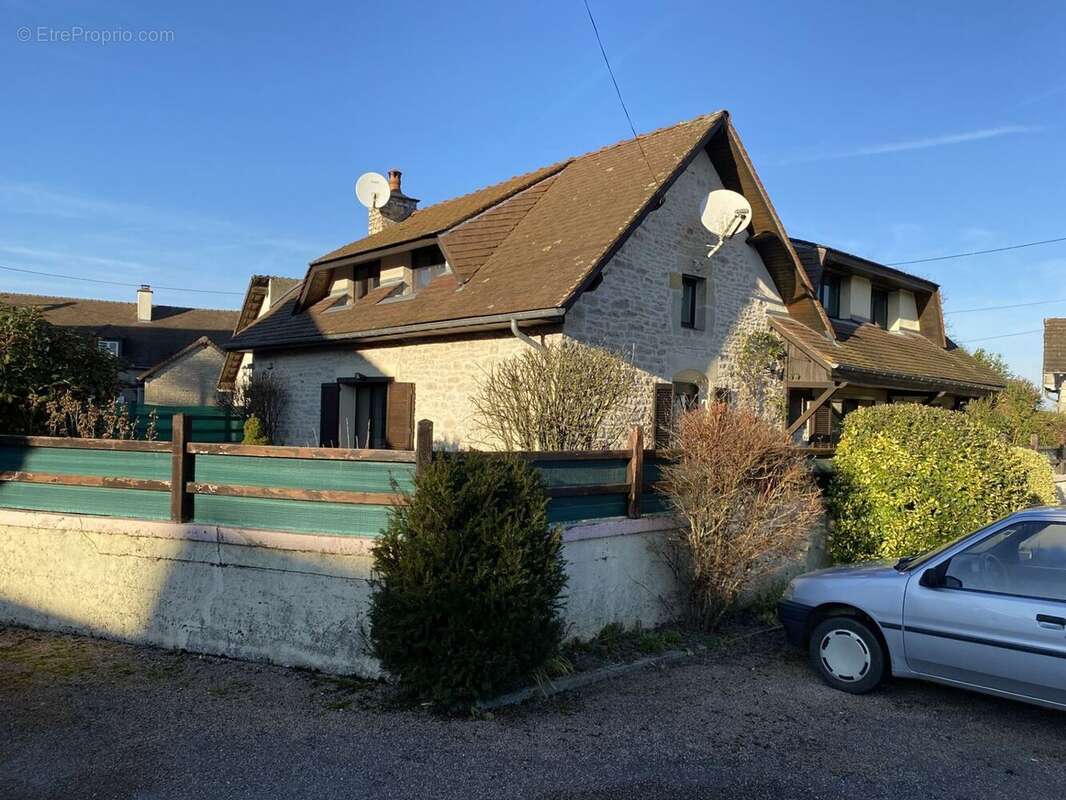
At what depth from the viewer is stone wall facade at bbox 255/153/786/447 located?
1159 centimetres

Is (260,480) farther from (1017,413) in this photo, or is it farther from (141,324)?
(141,324)

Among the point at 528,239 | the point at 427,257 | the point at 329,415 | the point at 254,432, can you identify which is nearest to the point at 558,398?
the point at 528,239

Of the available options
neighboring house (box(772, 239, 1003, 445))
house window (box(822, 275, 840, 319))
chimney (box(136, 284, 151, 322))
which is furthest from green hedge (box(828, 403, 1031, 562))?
chimney (box(136, 284, 151, 322))

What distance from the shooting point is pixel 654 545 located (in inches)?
283

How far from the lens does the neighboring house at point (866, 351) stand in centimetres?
1385

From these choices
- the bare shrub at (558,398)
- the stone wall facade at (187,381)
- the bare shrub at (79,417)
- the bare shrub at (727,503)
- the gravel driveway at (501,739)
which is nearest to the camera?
the gravel driveway at (501,739)

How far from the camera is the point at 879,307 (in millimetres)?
18938

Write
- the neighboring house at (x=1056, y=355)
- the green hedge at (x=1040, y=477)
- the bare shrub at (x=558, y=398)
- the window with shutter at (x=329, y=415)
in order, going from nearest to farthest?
the bare shrub at (x=558, y=398) → the green hedge at (x=1040, y=477) → the window with shutter at (x=329, y=415) → the neighboring house at (x=1056, y=355)

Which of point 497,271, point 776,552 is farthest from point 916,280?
point 776,552

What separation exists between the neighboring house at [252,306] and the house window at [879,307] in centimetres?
1486

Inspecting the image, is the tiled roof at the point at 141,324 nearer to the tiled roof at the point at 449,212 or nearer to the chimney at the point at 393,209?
the chimney at the point at 393,209

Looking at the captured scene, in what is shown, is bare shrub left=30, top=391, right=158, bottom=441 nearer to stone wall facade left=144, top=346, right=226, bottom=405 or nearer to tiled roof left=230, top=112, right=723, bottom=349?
tiled roof left=230, top=112, right=723, bottom=349

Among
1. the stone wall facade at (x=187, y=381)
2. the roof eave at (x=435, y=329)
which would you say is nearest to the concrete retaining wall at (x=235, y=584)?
the roof eave at (x=435, y=329)

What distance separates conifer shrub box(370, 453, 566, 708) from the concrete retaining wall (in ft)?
1.73
